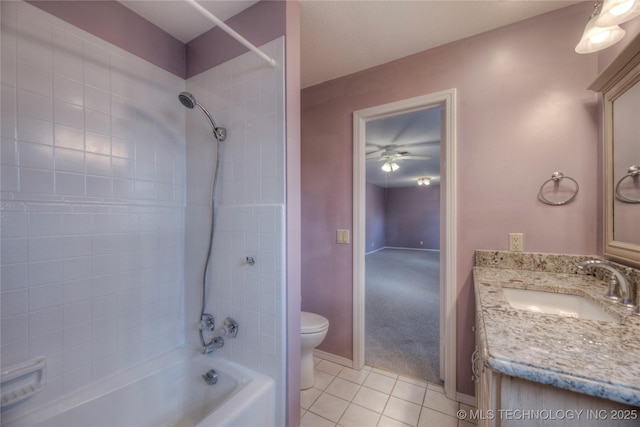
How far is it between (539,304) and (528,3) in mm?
1604

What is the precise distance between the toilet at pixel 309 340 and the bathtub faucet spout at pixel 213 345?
0.49 meters

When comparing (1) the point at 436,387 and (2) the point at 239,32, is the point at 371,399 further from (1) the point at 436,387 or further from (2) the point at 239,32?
(2) the point at 239,32

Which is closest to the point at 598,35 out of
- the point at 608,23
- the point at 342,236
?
the point at 608,23

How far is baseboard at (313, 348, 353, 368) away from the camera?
1.98 m

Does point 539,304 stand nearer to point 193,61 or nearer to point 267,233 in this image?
point 267,233

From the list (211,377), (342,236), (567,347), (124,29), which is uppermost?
(124,29)

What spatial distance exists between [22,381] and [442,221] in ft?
7.70

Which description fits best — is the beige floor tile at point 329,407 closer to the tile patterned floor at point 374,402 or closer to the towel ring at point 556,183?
the tile patterned floor at point 374,402

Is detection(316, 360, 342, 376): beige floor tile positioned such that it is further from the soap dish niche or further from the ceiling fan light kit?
the ceiling fan light kit

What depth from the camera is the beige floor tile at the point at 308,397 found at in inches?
62.4

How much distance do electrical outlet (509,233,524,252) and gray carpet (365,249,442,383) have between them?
110 cm

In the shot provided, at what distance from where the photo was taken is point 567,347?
0.63 metres

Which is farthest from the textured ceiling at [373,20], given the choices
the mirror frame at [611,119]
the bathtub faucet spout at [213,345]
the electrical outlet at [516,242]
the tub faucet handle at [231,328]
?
the bathtub faucet spout at [213,345]

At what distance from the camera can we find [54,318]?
1097 mm
